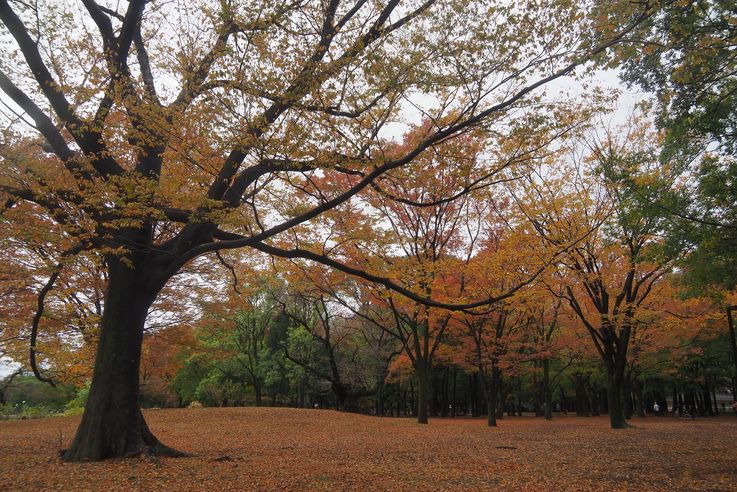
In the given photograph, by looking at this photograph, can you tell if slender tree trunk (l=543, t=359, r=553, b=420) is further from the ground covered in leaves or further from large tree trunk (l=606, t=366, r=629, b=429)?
the ground covered in leaves

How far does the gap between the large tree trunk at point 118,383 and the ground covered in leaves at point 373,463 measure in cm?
39

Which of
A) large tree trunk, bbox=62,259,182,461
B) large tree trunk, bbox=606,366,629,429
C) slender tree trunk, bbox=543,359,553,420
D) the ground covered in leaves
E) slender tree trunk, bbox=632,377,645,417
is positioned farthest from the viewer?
slender tree trunk, bbox=632,377,645,417

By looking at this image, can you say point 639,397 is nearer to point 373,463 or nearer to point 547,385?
point 547,385

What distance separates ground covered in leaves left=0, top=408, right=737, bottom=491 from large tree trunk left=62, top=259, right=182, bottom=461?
15.3 inches

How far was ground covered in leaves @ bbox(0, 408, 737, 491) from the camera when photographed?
20.3 feet

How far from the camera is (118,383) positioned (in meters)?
7.56

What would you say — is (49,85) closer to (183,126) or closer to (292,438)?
(183,126)

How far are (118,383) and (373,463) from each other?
14.2ft

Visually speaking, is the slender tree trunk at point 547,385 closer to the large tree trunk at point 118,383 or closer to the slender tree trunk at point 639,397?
the slender tree trunk at point 639,397

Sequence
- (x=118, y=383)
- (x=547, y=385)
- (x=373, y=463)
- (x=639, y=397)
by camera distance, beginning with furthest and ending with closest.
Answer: (x=639, y=397)
(x=547, y=385)
(x=373, y=463)
(x=118, y=383)

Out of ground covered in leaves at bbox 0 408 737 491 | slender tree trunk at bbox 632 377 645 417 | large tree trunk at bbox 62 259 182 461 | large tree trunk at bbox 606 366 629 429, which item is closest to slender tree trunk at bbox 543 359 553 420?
large tree trunk at bbox 606 366 629 429

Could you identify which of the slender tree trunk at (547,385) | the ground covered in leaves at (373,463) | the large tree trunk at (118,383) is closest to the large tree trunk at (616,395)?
the ground covered in leaves at (373,463)

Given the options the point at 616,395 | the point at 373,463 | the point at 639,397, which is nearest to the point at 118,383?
the point at 373,463

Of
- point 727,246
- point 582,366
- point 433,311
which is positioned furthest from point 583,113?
point 582,366
